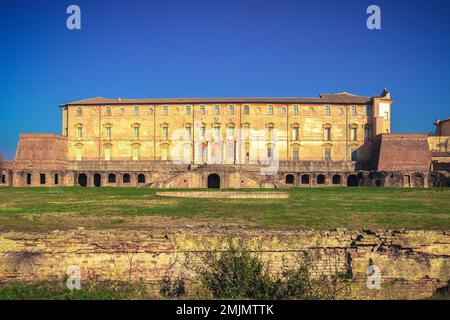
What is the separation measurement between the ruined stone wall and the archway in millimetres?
36580

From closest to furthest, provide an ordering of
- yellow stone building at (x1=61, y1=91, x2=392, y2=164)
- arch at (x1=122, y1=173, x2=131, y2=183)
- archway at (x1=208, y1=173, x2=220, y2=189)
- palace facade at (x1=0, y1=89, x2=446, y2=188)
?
archway at (x1=208, y1=173, x2=220, y2=189)
palace facade at (x1=0, y1=89, x2=446, y2=188)
arch at (x1=122, y1=173, x2=131, y2=183)
yellow stone building at (x1=61, y1=91, x2=392, y2=164)

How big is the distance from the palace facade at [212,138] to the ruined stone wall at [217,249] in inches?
1513

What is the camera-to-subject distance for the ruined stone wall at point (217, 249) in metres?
9.56

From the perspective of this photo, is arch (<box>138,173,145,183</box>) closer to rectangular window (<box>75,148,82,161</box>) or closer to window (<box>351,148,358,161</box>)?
rectangular window (<box>75,148,82,161</box>)

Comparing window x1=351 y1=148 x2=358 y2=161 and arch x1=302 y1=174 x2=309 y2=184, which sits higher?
window x1=351 y1=148 x2=358 y2=161

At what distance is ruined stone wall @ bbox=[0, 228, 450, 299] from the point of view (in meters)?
9.56

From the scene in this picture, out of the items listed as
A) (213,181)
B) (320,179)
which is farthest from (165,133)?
(320,179)

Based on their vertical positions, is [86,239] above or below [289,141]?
below

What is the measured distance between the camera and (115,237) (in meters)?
10.1

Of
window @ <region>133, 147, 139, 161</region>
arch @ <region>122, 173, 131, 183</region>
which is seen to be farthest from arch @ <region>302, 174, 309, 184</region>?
window @ <region>133, 147, 139, 161</region>
